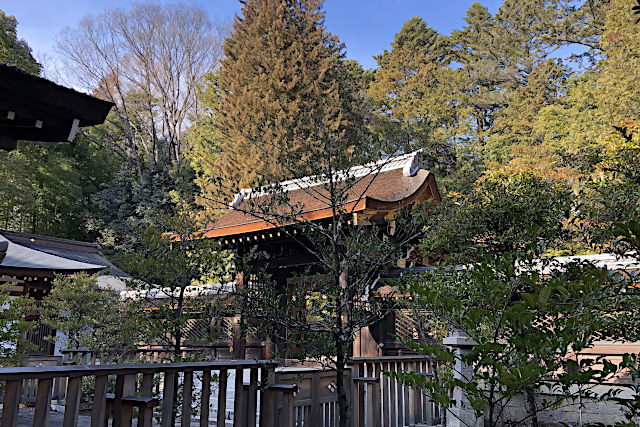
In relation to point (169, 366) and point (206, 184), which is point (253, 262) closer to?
point (169, 366)

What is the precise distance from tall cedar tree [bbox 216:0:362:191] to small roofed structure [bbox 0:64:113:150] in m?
14.5

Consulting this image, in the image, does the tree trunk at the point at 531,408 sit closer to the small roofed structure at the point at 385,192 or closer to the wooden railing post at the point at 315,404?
the wooden railing post at the point at 315,404

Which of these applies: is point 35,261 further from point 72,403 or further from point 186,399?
point 72,403

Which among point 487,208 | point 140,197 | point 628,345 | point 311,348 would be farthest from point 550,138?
point 140,197

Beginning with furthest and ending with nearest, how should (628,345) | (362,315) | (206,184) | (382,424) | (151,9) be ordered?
(151,9), (206,184), (628,345), (382,424), (362,315)

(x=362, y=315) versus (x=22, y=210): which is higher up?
(x=22, y=210)

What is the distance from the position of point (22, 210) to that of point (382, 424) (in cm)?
2225

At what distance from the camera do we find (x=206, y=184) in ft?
67.6

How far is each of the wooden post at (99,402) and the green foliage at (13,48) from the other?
65.6 ft

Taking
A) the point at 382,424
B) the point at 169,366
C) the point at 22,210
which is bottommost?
the point at 382,424

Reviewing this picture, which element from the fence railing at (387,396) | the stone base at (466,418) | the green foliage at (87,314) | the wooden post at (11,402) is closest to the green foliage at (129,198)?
the green foliage at (87,314)

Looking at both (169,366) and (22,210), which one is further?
(22,210)

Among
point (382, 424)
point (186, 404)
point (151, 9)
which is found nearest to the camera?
point (186, 404)

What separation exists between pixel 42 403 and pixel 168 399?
764 mm
